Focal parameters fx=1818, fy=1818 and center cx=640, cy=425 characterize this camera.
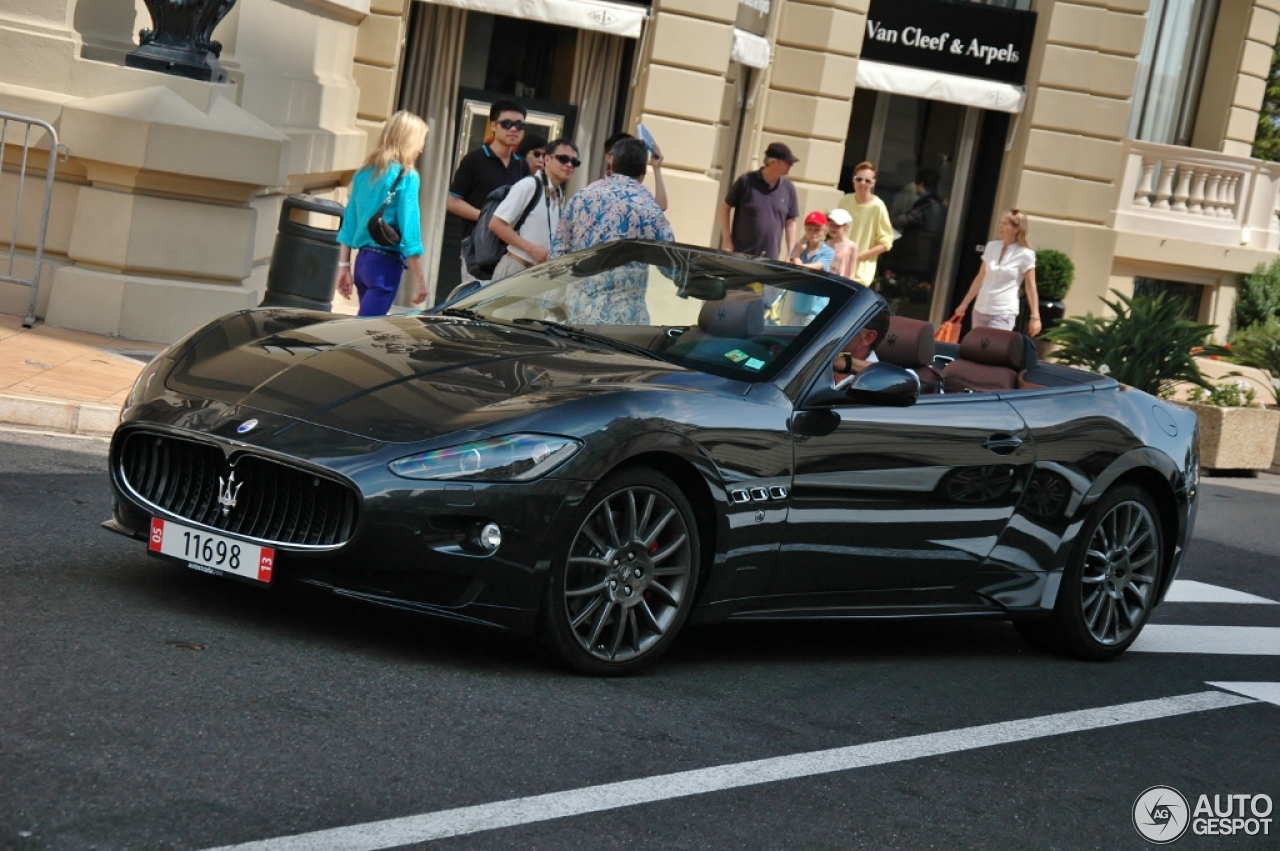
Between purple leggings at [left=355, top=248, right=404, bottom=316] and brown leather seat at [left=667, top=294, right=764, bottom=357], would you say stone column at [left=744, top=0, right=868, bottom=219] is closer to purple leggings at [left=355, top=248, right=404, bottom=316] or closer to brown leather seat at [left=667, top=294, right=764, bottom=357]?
purple leggings at [left=355, top=248, right=404, bottom=316]

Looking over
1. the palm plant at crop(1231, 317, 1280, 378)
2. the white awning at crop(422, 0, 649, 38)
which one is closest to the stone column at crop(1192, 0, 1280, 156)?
the palm plant at crop(1231, 317, 1280, 378)

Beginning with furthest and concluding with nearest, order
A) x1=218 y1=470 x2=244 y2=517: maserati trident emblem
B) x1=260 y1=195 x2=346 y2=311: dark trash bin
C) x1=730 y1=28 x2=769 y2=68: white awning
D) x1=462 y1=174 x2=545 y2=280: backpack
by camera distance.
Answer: x1=730 y1=28 x2=769 y2=68: white awning → x1=260 y1=195 x2=346 y2=311: dark trash bin → x1=462 y1=174 x2=545 y2=280: backpack → x1=218 y1=470 x2=244 y2=517: maserati trident emblem

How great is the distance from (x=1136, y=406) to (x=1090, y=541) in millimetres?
666

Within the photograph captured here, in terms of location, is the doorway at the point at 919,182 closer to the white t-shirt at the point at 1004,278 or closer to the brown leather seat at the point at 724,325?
the white t-shirt at the point at 1004,278

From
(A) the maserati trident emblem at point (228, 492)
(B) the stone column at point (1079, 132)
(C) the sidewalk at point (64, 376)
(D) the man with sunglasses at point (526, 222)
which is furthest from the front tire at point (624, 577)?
(B) the stone column at point (1079, 132)

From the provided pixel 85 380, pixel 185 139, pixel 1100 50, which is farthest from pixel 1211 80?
pixel 85 380

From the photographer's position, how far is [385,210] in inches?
428

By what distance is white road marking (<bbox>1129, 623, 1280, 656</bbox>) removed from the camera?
8.19 m

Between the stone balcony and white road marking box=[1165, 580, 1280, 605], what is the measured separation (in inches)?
597

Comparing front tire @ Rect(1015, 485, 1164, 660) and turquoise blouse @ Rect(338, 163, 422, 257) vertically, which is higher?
turquoise blouse @ Rect(338, 163, 422, 257)

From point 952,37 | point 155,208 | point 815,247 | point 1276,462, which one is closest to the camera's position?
point 155,208

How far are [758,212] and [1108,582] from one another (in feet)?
27.3

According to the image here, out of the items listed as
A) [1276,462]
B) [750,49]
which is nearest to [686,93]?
[750,49]

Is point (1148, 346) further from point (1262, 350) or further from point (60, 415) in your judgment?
point (60, 415)
